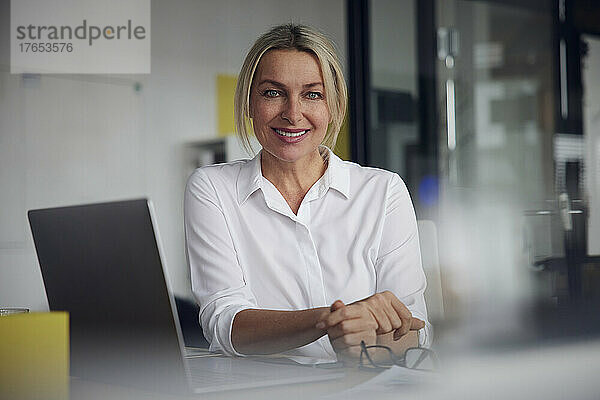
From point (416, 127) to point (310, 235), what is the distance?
1561 mm

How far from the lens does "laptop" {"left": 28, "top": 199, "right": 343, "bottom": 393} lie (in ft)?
2.03

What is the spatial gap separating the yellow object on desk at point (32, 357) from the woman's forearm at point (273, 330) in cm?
34

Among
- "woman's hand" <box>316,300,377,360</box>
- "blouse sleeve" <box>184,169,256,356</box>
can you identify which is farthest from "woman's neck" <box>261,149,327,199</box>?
"woman's hand" <box>316,300,377,360</box>

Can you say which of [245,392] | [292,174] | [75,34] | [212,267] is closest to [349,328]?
[245,392]

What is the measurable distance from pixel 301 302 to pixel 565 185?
1288 millimetres

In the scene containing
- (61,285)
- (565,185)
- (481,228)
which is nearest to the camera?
(61,285)

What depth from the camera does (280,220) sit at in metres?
1.19

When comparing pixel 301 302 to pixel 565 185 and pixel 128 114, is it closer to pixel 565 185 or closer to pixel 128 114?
pixel 565 185

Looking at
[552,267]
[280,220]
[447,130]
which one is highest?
[447,130]

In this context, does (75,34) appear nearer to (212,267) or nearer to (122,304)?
(212,267)

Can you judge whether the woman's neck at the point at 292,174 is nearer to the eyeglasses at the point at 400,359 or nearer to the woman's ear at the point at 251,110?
the woman's ear at the point at 251,110

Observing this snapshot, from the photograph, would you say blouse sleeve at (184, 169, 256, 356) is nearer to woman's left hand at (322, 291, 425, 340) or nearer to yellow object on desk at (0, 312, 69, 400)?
woman's left hand at (322, 291, 425, 340)

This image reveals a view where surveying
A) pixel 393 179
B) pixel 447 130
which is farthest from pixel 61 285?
pixel 447 130

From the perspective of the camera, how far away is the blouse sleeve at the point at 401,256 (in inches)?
45.0
